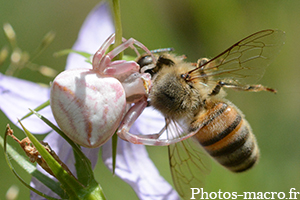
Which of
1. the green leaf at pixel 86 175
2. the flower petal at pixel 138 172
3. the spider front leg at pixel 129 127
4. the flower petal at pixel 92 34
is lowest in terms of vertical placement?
the flower petal at pixel 138 172

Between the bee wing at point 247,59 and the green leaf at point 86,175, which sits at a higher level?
the bee wing at point 247,59

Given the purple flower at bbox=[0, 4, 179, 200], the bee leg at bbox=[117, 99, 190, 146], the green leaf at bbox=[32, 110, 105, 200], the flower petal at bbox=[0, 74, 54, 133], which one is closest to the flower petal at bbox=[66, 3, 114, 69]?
the purple flower at bbox=[0, 4, 179, 200]

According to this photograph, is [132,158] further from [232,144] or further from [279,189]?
[279,189]

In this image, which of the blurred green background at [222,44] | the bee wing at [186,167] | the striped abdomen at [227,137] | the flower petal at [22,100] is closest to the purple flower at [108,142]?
the flower petal at [22,100]

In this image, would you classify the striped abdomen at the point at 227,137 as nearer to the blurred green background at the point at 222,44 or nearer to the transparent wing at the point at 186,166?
the transparent wing at the point at 186,166

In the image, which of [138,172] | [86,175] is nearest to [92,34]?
[138,172]

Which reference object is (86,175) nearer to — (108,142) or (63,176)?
(63,176)

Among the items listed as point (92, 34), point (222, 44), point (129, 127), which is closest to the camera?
point (129, 127)

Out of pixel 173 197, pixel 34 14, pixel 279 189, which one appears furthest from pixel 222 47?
pixel 173 197
